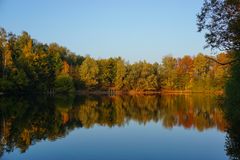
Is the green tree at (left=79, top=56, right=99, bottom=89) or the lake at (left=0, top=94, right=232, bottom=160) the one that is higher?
the green tree at (left=79, top=56, right=99, bottom=89)

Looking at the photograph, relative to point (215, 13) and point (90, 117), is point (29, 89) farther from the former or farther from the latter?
point (215, 13)

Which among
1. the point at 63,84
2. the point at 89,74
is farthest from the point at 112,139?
the point at 89,74

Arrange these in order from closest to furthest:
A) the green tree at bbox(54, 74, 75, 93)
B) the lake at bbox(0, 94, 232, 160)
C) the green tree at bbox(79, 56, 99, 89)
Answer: the lake at bbox(0, 94, 232, 160), the green tree at bbox(54, 74, 75, 93), the green tree at bbox(79, 56, 99, 89)

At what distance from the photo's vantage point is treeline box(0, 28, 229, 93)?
57594 mm

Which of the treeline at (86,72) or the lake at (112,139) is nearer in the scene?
the lake at (112,139)

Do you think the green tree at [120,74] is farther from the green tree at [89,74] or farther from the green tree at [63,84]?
the green tree at [63,84]

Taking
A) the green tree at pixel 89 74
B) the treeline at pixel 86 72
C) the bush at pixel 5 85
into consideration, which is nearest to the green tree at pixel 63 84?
the treeline at pixel 86 72

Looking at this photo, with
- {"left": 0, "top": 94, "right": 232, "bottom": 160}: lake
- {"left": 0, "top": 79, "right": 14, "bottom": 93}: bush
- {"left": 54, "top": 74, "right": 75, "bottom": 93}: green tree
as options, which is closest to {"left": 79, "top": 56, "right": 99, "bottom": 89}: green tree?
{"left": 54, "top": 74, "right": 75, "bottom": 93}: green tree

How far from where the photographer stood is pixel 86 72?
83.5 m

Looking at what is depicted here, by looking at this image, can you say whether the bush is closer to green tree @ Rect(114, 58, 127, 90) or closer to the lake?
the lake

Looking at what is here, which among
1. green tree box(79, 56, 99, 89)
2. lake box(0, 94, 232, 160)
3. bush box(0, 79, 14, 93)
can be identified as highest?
green tree box(79, 56, 99, 89)

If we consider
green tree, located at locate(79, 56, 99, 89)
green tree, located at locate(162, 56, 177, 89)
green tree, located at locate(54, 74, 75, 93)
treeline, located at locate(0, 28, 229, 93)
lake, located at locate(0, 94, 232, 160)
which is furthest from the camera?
green tree, located at locate(162, 56, 177, 89)

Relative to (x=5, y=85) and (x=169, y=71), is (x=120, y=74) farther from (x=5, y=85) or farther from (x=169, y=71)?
(x=5, y=85)

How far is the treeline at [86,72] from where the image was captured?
5759 centimetres
